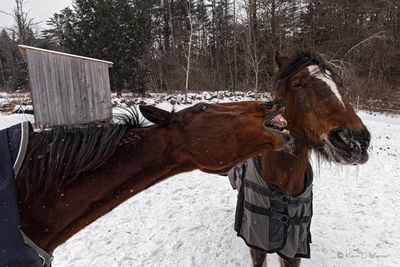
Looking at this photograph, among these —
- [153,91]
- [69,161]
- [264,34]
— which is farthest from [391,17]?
[69,161]

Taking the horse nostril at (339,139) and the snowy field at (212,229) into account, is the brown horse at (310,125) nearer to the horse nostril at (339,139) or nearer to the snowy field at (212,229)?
the horse nostril at (339,139)

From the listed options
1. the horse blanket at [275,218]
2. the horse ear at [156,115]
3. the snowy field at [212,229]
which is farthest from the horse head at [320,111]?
the horse ear at [156,115]

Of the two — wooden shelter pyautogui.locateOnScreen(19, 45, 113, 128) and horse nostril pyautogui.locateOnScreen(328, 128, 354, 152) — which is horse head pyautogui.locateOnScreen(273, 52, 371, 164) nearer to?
horse nostril pyautogui.locateOnScreen(328, 128, 354, 152)

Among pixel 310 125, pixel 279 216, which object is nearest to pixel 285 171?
pixel 279 216

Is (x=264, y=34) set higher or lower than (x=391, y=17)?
lower

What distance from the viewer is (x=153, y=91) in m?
25.2

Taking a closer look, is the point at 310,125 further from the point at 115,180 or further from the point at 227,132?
the point at 115,180

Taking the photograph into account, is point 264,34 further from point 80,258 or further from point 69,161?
point 69,161

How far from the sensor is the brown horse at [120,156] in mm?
1201

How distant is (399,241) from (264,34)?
770 inches

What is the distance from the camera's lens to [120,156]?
4.30 ft

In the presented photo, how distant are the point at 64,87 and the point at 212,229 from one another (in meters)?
7.10

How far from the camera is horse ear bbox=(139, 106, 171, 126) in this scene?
1251 mm

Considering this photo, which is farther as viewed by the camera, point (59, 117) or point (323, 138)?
point (59, 117)
